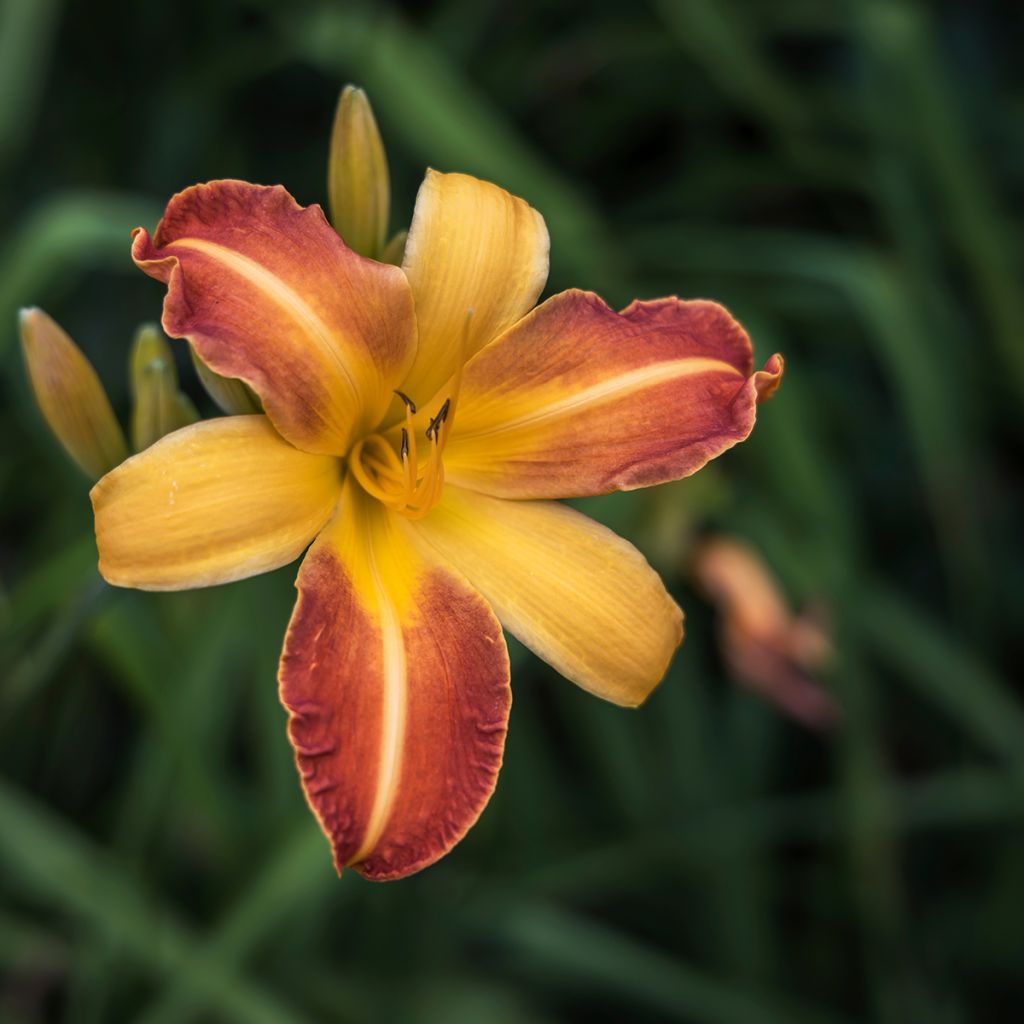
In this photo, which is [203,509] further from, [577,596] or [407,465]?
[577,596]

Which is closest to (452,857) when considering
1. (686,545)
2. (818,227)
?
(686,545)

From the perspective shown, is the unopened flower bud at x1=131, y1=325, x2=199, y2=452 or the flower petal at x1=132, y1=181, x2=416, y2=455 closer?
the flower petal at x1=132, y1=181, x2=416, y2=455

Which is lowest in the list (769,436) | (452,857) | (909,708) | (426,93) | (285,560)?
(909,708)

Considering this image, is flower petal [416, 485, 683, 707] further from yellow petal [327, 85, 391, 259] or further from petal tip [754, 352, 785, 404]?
yellow petal [327, 85, 391, 259]

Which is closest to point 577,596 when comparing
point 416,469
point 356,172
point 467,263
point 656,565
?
point 416,469

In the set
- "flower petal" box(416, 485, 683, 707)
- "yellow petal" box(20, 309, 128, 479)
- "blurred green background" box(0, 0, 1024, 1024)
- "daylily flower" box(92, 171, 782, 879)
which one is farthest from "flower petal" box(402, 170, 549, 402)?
"blurred green background" box(0, 0, 1024, 1024)

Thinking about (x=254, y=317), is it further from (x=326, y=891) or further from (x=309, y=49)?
(x=309, y=49)
